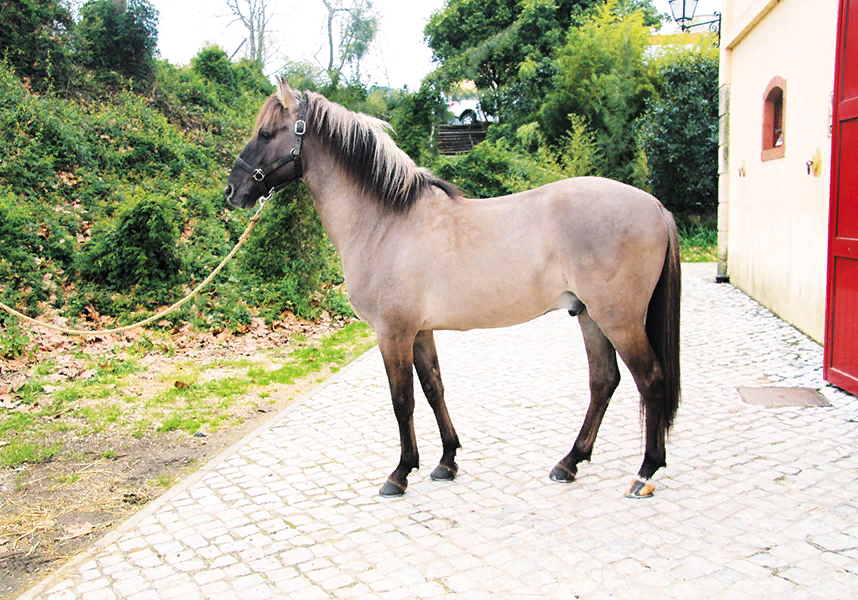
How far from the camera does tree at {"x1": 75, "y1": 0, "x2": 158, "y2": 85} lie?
1520 centimetres

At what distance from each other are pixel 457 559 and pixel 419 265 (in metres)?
1.56

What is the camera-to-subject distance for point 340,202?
3.90 metres

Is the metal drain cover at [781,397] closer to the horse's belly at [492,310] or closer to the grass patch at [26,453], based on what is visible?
the horse's belly at [492,310]

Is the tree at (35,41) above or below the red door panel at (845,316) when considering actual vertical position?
above

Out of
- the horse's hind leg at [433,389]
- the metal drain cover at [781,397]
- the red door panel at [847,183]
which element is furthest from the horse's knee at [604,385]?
the red door panel at [847,183]

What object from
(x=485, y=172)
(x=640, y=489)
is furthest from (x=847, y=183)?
(x=485, y=172)

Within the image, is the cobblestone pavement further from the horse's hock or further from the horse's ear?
the horse's hock

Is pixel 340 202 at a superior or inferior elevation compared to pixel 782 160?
inferior

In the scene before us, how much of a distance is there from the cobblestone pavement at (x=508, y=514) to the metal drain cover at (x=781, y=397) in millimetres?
121

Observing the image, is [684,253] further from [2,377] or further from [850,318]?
[2,377]

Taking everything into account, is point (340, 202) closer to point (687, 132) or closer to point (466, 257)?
point (466, 257)

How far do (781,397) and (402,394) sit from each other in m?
3.36

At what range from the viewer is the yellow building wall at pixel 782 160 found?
7051 millimetres

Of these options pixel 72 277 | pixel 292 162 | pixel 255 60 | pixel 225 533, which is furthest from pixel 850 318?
pixel 255 60
